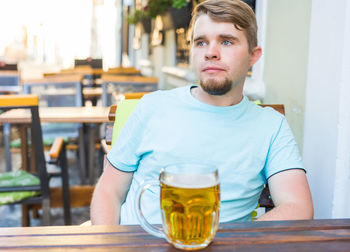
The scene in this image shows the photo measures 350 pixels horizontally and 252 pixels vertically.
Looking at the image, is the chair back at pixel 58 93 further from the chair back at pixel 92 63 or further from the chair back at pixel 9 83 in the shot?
the chair back at pixel 92 63

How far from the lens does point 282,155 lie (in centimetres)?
125

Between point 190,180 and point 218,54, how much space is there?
67 cm

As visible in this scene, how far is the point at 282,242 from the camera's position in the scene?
0.75 metres

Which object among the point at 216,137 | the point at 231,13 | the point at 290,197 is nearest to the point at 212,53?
the point at 231,13

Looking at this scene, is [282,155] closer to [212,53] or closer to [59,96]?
[212,53]

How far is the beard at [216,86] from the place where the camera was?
1274 millimetres

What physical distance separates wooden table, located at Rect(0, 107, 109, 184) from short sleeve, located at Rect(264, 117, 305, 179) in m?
1.70

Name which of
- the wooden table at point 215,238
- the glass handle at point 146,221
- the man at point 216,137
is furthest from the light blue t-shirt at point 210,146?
the glass handle at point 146,221

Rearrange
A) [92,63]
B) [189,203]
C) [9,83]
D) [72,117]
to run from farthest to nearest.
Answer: [92,63] → [9,83] → [72,117] → [189,203]

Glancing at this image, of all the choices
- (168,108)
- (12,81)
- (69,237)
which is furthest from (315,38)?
(12,81)

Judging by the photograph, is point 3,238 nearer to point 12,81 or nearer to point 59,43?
point 12,81

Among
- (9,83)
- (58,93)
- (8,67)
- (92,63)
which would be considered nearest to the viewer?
(58,93)

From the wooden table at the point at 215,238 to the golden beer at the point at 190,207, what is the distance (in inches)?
1.2

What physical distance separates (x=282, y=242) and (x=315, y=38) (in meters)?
1.22
